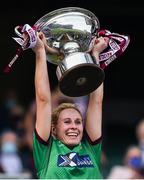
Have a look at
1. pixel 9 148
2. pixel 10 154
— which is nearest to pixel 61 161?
pixel 10 154

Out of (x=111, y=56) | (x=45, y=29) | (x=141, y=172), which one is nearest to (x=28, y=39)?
(x=45, y=29)

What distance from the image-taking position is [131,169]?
6969mm

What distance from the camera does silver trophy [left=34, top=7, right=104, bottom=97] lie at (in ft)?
16.0

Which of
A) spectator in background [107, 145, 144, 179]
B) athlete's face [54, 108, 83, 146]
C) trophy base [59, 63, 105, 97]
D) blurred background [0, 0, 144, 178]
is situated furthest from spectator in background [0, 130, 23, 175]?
trophy base [59, 63, 105, 97]

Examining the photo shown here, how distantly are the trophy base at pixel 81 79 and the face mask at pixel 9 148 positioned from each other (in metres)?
2.67

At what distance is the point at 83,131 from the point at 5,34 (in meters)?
5.29

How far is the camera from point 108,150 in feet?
30.9

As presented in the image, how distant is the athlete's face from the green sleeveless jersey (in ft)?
0.15

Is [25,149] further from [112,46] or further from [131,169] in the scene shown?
[112,46]

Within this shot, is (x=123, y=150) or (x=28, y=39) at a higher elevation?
(x=28, y=39)

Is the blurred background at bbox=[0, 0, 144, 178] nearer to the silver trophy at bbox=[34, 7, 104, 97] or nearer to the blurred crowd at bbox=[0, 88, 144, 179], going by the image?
the blurred crowd at bbox=[0, 88, 144, 179]

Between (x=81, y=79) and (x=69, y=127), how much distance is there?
1.33 feet

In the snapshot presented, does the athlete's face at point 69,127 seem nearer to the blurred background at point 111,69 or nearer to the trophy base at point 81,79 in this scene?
the trophy base at point 81,79

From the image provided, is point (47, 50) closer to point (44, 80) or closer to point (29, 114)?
point (44, 80)
